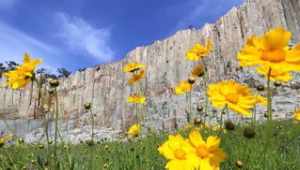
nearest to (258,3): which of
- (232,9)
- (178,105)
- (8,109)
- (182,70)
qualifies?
(232,9)

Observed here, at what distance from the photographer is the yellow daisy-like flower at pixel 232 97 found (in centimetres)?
140

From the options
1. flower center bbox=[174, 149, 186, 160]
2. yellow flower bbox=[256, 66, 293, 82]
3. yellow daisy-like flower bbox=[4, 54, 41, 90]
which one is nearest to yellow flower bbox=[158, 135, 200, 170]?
flower center bbox=[174, 149, 186, 160]

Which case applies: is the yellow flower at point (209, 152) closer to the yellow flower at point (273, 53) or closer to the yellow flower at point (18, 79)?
the yellow flower at point (273, 53)

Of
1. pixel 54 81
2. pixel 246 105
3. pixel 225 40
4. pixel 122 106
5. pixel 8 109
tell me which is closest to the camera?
pixel 246 105

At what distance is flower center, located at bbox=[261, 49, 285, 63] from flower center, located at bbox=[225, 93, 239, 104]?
0.93 ft

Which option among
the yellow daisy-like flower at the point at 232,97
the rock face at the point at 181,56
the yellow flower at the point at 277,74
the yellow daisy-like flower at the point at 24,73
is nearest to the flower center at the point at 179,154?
the yellow daisy-like flower at the point at 232,97

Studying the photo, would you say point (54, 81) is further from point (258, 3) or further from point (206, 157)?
point (258, 3)

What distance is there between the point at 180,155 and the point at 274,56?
0.38 meters

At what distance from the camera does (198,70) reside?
7.32 feet

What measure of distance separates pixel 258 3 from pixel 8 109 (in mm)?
15967

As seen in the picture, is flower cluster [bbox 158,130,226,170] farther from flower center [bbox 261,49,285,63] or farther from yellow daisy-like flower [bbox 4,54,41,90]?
yellow daisy-like flower [bbox 4,54,41,90]

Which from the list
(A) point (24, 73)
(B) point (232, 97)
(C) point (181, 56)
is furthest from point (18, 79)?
(C) point (181, 56)

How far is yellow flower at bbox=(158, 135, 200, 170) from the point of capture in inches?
47.4

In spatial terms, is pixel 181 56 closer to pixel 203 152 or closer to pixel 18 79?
pixel 18 79
